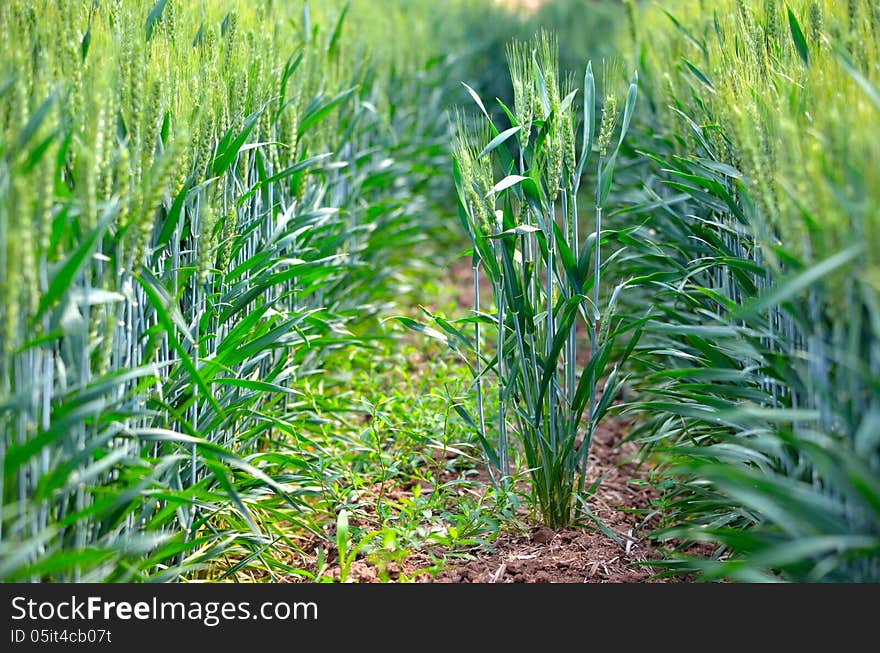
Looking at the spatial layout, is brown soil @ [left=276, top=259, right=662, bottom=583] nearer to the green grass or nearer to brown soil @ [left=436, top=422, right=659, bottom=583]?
brown soil @ [left=436, top=422, right=659, bottom=583]

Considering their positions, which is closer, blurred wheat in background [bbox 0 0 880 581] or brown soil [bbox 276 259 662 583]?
blurred wheat in background [bbox 0 0 880 581]

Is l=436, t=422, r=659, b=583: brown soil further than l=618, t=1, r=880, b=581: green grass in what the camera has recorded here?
Yes

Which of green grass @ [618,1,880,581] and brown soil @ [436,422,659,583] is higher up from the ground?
green grass @ [618,1,880,581]

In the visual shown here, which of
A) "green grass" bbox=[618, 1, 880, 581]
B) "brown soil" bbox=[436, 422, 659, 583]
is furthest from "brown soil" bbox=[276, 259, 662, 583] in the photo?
"green grass" bbox=[618, 1, 880, 581]

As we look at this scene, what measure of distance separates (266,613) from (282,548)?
0.56 m

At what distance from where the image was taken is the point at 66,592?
4.88ft

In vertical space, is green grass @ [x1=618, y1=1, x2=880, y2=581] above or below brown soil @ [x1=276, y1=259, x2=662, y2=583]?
above

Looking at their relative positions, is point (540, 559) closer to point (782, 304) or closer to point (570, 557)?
point (570, 557)

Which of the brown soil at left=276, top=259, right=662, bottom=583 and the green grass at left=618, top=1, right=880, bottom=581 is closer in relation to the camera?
the green grass at left=618, top=1, right=880, bottom=581

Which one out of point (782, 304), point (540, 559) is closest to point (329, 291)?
point (540, 559)

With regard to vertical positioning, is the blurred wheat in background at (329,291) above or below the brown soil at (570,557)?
above

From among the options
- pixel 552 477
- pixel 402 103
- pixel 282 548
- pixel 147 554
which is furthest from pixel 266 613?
pixel 402 103

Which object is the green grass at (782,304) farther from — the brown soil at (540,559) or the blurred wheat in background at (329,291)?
the brown soil at (540,559)

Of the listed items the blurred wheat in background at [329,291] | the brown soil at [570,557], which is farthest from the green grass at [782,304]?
the brown soil at [570,557]
